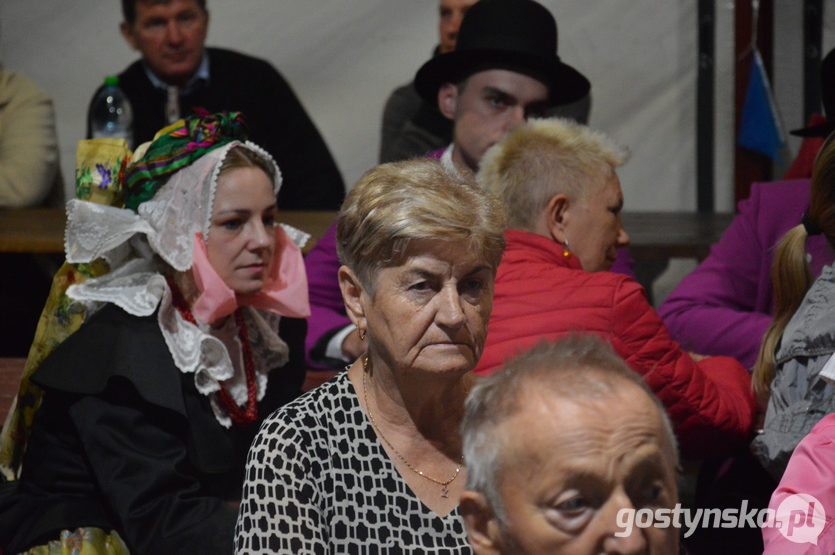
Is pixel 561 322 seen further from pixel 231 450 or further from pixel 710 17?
pixel 710 17

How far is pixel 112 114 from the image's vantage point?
479cm

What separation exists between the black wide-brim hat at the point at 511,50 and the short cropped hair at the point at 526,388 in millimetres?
2146

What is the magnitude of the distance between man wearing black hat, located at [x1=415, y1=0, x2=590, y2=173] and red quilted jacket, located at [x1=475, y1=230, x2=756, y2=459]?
3.24ft

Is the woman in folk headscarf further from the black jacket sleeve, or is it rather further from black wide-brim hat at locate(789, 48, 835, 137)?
black wide-brim hat at locate(789, 48, 835, 137)

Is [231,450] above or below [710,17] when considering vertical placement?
below

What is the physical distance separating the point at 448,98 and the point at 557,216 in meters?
1.22

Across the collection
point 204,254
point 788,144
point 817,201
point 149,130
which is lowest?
point 788,144

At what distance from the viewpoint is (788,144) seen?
5.44 meters

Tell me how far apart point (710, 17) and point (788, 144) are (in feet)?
2.78

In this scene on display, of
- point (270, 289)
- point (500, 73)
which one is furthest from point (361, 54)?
Answer: point (270, 289)

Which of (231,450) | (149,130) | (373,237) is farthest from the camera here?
(149,130)

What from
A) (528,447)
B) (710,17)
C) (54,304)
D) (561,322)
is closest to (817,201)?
(561,322)

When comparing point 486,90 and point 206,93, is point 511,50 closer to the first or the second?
point 486,90

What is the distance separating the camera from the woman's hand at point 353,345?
313cm
